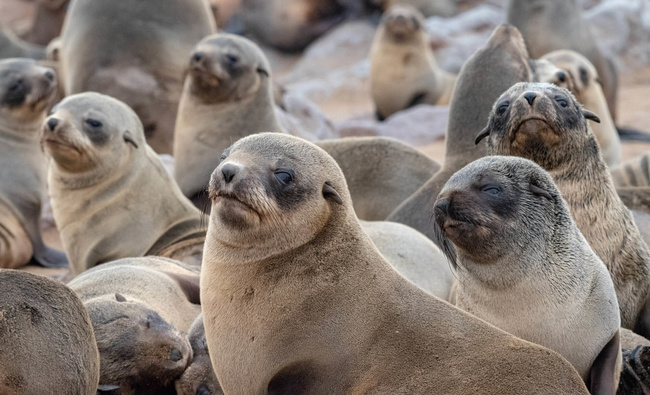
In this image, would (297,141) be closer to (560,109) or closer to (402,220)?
(560,109)

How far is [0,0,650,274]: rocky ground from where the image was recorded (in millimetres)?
17062

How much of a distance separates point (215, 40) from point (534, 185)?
14.9 ft

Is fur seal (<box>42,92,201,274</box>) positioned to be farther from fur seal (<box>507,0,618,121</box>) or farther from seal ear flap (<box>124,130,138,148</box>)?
fur seal (<box>507,0,618,121</box>)

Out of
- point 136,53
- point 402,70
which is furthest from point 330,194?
point 402,70

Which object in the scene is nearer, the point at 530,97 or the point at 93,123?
the point at 530,97

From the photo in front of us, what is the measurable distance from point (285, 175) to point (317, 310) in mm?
516

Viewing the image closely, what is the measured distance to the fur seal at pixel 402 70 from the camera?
14.8 meters

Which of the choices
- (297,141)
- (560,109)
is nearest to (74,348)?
(297,141)

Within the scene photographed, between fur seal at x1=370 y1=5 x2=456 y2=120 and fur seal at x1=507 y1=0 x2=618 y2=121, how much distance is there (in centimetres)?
161

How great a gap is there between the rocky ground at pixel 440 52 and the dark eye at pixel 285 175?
11.4 metres

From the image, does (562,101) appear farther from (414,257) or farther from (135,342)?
(135,342)

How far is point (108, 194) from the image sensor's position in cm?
679

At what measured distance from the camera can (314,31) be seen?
20.7m

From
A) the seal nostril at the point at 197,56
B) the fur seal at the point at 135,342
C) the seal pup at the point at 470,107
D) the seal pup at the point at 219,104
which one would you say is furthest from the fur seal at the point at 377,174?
the fur seal at the point at 135,342
